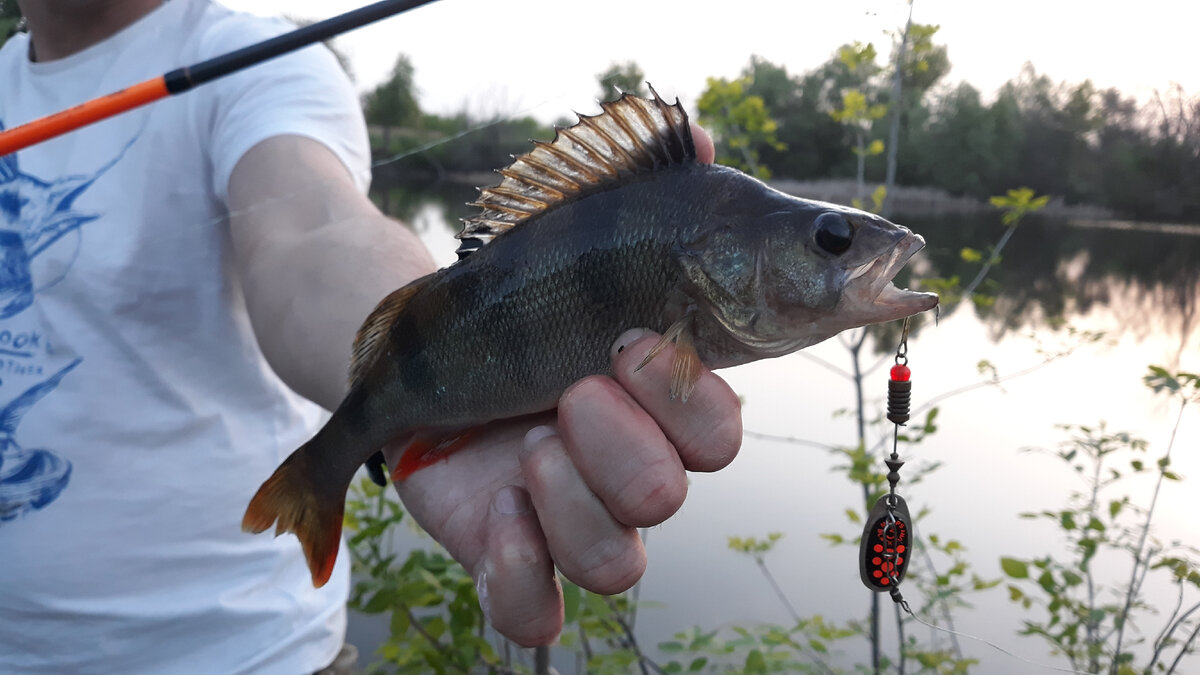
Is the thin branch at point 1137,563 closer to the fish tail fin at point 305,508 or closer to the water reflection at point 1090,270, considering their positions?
the water reflection at point 1090,270

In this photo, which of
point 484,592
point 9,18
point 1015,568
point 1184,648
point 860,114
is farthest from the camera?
point 9,18

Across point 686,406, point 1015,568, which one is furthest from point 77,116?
point 1015,568

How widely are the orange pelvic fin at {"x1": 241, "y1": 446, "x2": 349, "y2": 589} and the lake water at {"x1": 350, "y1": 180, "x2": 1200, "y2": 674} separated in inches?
34.2

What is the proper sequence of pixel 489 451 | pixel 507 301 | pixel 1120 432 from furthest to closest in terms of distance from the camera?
pixel 1120 432 < pixel 489 451 < pixel 507 301

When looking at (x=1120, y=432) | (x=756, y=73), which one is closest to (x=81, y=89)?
(x=756, y=73)

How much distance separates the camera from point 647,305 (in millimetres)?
1191

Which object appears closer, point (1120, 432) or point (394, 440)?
point (394, 440)

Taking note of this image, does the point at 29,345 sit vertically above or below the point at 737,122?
below

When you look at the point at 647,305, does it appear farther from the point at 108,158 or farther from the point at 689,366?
the point at 108,158

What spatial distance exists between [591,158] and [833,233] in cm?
44

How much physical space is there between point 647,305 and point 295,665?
1.73 meters

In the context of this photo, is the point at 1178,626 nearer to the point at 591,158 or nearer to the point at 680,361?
the point at 680,361

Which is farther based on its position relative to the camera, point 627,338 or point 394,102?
point 394,102

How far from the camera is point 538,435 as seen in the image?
1.29 m
